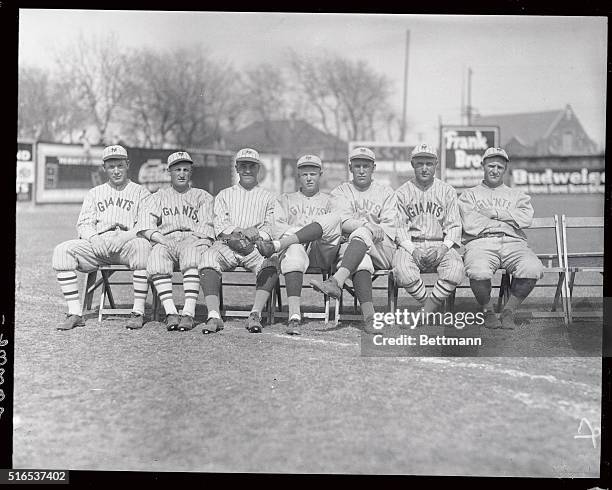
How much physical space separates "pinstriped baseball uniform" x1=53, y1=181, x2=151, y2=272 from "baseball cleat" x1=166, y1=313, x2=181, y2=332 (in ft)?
1.28

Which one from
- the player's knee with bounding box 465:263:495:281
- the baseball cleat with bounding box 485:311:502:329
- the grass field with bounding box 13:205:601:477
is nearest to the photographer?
the grass field with bounding box 13:205:601:477

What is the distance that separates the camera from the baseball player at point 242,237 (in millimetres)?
4320

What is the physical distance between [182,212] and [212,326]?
85cm

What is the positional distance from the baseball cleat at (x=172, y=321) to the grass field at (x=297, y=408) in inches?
11.5

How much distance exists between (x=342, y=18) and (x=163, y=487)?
274 centimetres

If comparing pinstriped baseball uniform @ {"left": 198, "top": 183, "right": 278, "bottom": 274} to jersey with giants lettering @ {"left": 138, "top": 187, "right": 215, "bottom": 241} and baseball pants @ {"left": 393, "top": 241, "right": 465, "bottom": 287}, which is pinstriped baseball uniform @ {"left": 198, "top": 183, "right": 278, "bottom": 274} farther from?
baseball pants @ {"left": 393, "top": 241, "right": 465, "bottom": 287}

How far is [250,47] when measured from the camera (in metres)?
3.92

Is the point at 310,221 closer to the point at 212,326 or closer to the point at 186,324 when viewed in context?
the point at 212,326

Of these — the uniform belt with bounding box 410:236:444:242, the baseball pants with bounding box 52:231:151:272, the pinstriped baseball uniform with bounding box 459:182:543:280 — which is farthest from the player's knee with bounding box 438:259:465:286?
the baseball pants with bounding box 52:231:151:272

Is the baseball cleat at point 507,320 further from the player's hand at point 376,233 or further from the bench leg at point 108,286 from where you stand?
the bench leg at point 108,286

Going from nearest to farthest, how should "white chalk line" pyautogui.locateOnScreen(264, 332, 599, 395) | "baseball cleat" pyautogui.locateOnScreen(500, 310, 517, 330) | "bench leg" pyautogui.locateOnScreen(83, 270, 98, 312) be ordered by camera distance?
"white chalk line" pyautogui.locateOnScreen(264, 332, 599, 395) < "baseball cleat" pyautogui.locateOnScreen(500, 310, 517, 330) < "bench leg" pyautogui.locateOnScreen(83, 270, 98, 312)

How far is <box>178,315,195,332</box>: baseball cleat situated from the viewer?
14.0 ft

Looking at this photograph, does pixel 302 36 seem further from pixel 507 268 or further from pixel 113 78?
pixel 507 268

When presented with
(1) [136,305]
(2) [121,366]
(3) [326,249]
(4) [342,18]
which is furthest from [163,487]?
(4) [342,18]
